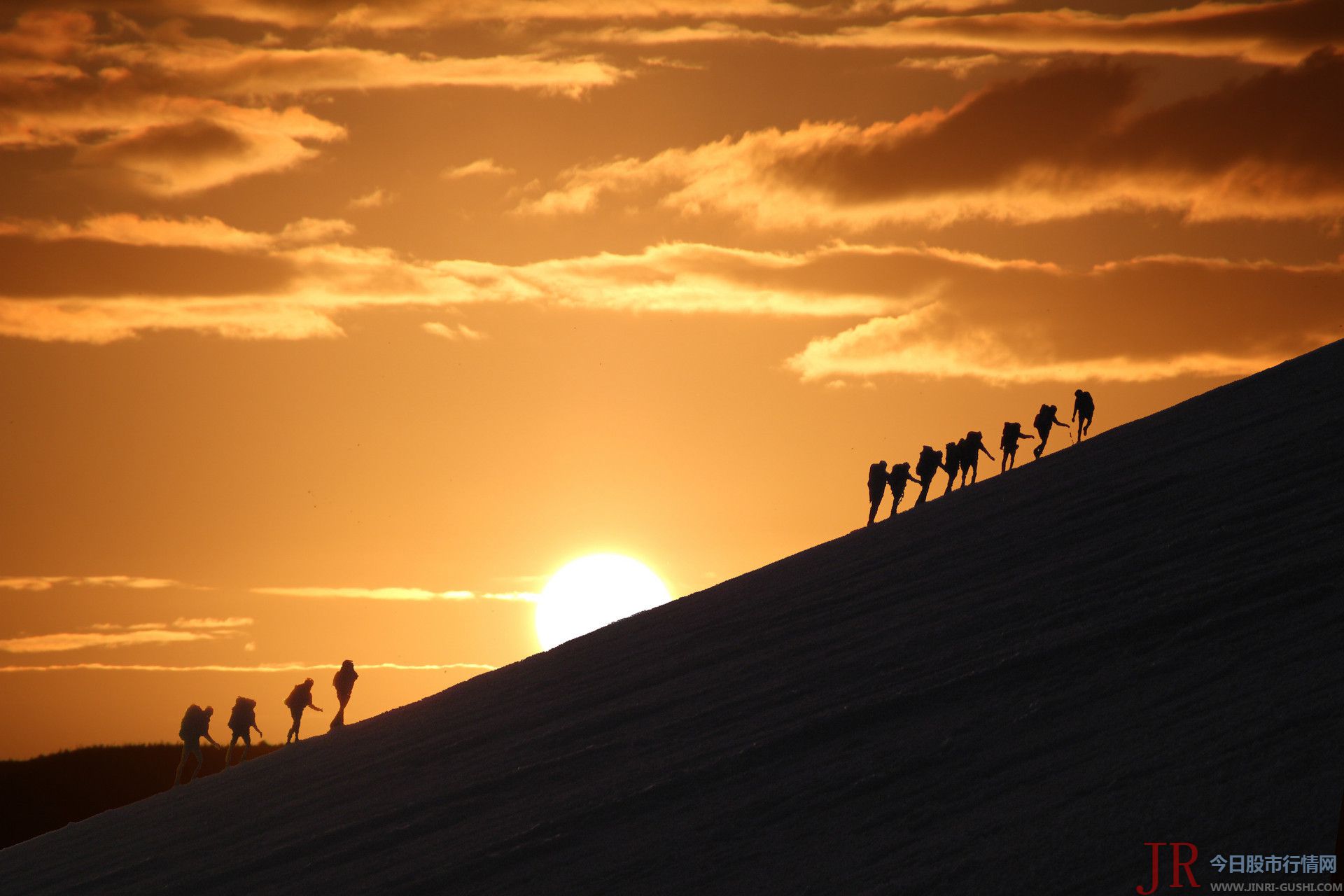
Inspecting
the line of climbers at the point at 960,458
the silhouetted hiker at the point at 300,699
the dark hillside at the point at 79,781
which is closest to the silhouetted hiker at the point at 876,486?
the line of climbers at the point at 960,458


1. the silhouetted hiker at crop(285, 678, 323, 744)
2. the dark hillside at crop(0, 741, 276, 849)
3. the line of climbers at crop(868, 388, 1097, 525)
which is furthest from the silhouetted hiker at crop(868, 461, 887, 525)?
the dark hillside at crop(0, 741, 276, 849)

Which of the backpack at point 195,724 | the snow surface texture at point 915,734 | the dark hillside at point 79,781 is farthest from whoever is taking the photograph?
the dark hillside at point 79,781

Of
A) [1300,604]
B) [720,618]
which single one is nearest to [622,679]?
[720,618]

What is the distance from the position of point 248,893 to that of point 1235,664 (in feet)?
27.1

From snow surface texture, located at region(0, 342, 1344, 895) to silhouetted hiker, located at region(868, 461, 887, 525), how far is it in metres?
2.92

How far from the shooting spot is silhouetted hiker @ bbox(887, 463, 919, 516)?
75.5 ft

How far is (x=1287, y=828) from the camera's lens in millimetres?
6230

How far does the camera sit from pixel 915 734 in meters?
9.53

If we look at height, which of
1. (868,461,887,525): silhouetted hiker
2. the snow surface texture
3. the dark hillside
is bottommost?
the snow surface texture

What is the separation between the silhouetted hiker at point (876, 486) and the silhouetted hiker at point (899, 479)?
120mm

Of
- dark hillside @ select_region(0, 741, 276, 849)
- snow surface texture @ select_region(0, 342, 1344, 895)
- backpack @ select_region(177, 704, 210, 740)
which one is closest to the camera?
snow surface texture @ select_region(0, 342, 1344, 895)

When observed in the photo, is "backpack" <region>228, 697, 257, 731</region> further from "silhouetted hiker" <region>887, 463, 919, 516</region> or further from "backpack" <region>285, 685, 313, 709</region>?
"silhouetted hiker" <region>887, 463, 919, 516</region>

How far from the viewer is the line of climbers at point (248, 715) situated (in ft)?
67.3

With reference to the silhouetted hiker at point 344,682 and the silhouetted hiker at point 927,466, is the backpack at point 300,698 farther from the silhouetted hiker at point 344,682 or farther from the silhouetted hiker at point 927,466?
the silhouetted hiker at point 927,466
